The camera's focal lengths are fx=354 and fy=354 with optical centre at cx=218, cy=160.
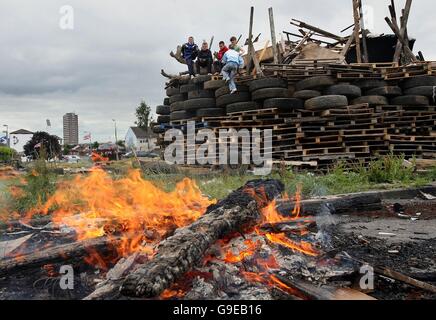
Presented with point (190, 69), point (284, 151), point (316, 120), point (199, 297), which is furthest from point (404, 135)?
point (199, 297)

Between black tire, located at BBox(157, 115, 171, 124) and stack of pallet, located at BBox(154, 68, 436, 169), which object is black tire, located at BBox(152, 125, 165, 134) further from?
stack of pallet, located at BBox(154, 68, 436, 169)

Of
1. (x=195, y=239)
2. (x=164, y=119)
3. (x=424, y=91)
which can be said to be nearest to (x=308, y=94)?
(x=424, y=91)

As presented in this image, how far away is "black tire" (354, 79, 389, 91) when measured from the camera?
1052 centimetres

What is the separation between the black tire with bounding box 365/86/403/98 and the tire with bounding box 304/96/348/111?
1074 mm

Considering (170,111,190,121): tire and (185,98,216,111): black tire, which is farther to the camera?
(170,111,190,121): tire

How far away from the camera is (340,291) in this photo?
2705mm

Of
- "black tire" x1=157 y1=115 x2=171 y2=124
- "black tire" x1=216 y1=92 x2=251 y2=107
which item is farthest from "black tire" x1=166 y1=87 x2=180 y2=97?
"black tire" x1=216 y1=92 x2=251 y2=107

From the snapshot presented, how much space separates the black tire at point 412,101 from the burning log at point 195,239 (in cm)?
711

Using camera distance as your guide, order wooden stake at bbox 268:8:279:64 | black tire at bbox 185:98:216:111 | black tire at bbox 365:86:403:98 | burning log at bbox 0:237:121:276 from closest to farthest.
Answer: burning log at bbox 0:237:121:276
black tire at bbox 365:86:403:98
black tire at bbox 185:98:216:111
wooden stake at bbox 268:8:279:64

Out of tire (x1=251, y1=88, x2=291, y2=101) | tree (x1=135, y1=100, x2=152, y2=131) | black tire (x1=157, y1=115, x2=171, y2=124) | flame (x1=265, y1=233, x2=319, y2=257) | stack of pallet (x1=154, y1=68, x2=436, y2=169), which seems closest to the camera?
flame (x1=265, y1=233, x2=319, y2=257)

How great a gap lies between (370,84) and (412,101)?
4.22ft

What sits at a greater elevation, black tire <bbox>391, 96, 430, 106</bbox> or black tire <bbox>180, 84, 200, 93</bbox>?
black tire <bbox>180, 84, 200, 93</bbox>

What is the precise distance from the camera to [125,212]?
4664mm

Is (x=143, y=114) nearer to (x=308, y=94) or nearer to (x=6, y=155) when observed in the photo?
(x=6, y=155)
